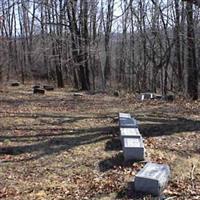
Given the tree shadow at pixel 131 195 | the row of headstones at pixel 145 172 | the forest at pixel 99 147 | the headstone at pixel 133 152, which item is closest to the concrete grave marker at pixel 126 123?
the forest at pixel 99 147

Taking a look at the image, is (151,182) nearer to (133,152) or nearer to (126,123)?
(133,152)

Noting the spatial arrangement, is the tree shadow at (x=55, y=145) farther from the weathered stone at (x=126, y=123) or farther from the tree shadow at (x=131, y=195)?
the tree shadow at (x=131, y=195)

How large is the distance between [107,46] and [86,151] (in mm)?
22050

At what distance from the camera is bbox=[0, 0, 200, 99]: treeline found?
20453 millimetres

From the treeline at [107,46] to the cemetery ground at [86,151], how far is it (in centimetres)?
273

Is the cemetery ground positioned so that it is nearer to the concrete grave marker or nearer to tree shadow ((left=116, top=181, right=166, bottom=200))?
tree shadow ((left=116, top=181, right=166, bottom=200))

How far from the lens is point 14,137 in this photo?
848cm

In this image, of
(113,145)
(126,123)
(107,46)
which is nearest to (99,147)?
(113,145)

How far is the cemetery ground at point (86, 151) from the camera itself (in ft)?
17.6

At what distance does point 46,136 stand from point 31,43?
2764 cm

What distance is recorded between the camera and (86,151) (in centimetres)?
714

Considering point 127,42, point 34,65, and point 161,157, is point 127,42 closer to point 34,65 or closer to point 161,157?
point 34,65

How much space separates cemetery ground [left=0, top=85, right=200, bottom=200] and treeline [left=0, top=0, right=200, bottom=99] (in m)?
2.73

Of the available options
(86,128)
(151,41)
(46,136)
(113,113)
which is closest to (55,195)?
(46,136)
